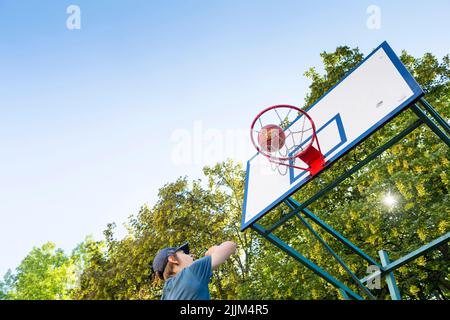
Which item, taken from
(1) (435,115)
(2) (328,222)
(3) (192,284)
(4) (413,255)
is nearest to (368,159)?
(1) (435,115)

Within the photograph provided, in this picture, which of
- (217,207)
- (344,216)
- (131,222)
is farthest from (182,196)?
(344,216)

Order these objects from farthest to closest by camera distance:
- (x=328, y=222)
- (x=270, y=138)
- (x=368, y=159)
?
1. (x=328, y=222)
2. (x=270, y=138)
3. (x=368, y=159)

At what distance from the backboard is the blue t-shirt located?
2.03 meters

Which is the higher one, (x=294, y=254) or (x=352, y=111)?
(x=352, y=111)

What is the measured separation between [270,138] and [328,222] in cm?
521

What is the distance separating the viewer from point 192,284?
2244 mm

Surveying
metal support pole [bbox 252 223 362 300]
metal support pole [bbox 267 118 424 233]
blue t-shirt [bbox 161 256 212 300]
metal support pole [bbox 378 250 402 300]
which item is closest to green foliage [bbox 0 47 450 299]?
metal support pole [bbox 378 250 402 300]

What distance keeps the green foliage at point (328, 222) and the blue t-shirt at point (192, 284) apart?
6.56 m

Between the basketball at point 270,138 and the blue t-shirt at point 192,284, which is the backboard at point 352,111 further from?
the blue t-shirt at point 192,284

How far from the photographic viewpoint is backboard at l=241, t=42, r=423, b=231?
3400mm

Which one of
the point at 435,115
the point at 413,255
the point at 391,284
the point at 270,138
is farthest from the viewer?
the point at 391,284

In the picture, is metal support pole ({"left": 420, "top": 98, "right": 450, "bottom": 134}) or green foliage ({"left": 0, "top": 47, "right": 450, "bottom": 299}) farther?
green foliage ({"left": 0, "top": 47, "right": 450, "bottom": 299})

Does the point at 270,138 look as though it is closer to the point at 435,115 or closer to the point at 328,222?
the point at 435,115

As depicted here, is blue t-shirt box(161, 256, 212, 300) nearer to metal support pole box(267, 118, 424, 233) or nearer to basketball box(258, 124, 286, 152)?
basketball box(258, 124, 286, 152)
